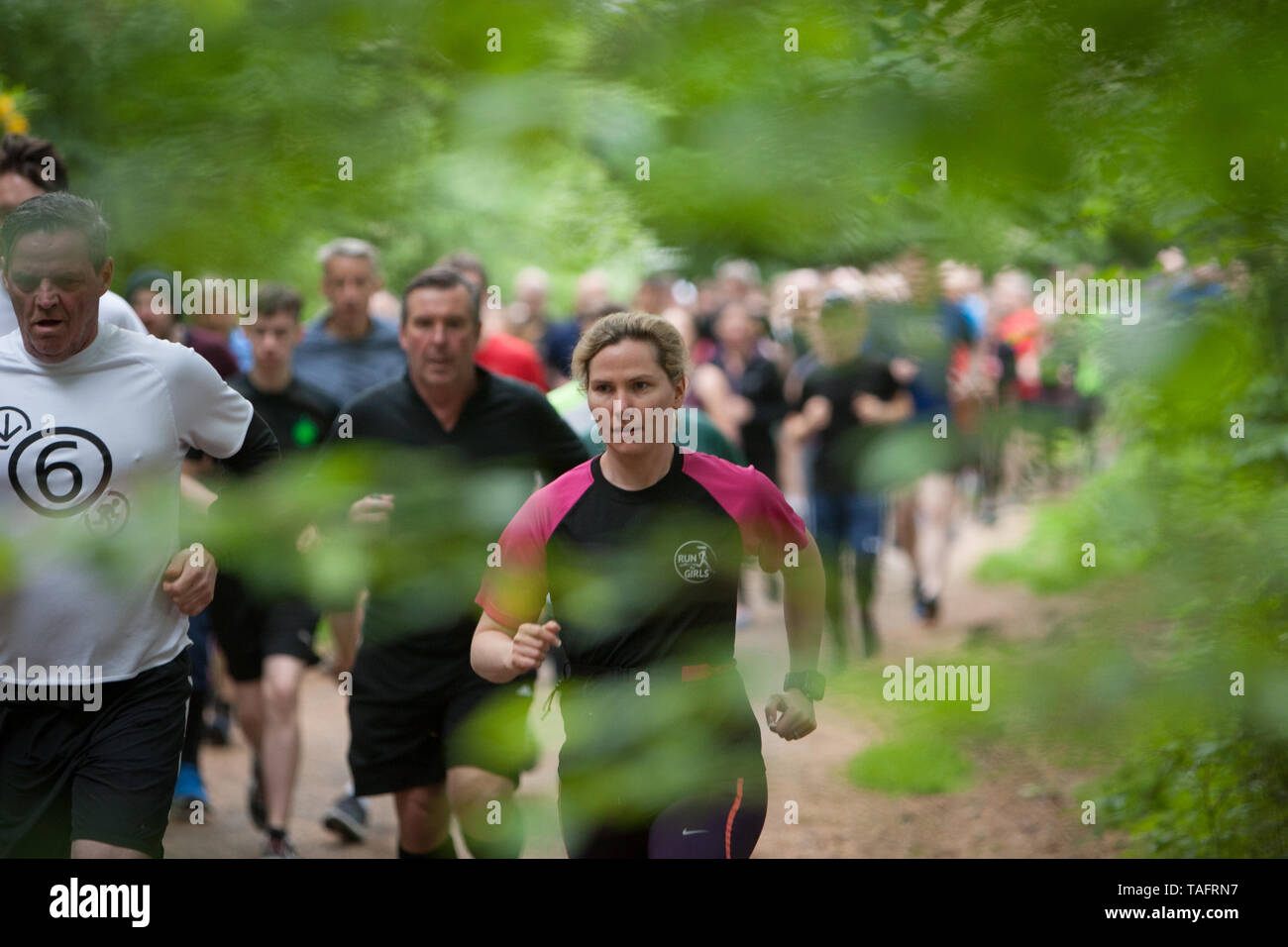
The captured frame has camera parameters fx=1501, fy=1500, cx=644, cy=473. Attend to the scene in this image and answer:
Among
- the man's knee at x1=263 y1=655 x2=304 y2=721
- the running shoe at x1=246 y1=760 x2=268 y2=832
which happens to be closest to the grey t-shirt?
the man's knee at x1=263 y1=655 x2=304 y2=721

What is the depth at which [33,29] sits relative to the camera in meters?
1.27

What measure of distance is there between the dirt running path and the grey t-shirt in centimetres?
206

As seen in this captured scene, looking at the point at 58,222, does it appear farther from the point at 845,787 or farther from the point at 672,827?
the point at 845,787

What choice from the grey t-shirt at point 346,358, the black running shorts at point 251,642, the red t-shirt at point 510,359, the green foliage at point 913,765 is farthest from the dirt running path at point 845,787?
the grey t-shirt at point 346,358

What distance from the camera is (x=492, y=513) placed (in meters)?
1.54

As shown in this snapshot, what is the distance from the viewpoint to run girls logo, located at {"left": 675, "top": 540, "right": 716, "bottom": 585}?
1545 millimetres

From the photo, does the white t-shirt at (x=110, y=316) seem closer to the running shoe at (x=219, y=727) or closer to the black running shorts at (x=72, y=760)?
the black running shorts at (x=72, y=760)

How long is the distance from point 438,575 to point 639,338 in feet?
5.96

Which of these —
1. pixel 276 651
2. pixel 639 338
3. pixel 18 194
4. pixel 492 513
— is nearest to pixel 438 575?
pixel 492 513

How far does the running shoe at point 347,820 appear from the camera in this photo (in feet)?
21.7

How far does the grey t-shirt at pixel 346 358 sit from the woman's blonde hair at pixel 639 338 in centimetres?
333

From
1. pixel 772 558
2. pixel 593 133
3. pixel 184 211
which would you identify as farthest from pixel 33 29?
pixel 772 558
